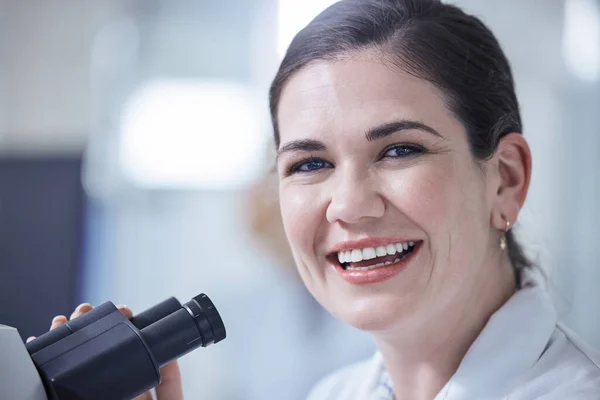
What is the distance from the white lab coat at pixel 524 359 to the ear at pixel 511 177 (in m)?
0.12

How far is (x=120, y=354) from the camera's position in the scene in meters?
0.66

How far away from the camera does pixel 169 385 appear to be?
36.0 inches

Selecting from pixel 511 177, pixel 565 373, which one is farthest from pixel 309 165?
pixel 565 373

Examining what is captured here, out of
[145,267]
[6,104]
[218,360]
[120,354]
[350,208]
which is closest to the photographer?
[120,354]

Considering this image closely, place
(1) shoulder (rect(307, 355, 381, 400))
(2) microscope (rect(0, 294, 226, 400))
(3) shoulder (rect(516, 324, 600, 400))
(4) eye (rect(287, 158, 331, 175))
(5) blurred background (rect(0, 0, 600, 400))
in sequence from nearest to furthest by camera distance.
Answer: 1. (2) microscope (rect(0, 294, 226, 400))
2. (3) shoulder (rect(516, 324, 600, 400))
3. (4) eye (rect(287, 158, 331, 175))
4. (1) shoulder (rect(307, 355, 381, 400))
5. (5) blurred background (rect(0, 0, 600, 400))

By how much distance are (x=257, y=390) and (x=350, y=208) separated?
1.70 meters

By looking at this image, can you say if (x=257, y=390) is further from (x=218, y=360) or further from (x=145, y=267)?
(x=145, y=267)

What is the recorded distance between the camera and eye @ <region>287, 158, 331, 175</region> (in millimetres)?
885

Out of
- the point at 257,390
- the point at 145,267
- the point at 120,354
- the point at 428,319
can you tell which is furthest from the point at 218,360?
the point at 120,354

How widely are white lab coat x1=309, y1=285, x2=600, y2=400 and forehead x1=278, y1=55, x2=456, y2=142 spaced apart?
0.29 m

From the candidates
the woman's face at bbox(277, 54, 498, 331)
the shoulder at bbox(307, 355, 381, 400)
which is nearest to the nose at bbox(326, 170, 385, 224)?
the woman's face at bbox(277, 54, 498, 331)

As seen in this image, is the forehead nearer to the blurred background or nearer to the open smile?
the open smile

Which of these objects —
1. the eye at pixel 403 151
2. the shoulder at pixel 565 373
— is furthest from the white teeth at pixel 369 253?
the shoulder at pixel 565 373

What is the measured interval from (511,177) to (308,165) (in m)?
0.29
